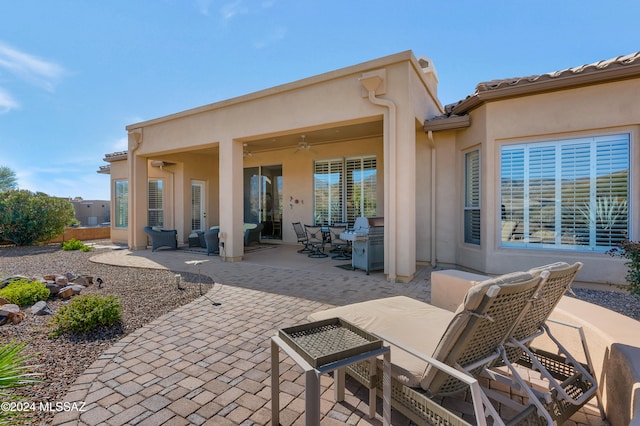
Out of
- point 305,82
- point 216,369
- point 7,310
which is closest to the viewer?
point 216,369

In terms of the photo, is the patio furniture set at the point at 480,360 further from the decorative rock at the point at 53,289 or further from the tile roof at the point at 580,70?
the decorative rock at the point at 53,289

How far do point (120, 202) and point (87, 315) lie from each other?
35.2 ft

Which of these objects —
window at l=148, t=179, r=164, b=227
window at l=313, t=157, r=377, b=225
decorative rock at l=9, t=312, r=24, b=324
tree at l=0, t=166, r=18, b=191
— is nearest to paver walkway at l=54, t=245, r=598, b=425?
decorative rock at l=9, t=312, r=24, b=324

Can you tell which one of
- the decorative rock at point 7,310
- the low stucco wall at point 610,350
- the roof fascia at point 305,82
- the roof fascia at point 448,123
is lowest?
the decorative rock at point 7,310

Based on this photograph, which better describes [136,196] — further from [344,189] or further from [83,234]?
[344,189]

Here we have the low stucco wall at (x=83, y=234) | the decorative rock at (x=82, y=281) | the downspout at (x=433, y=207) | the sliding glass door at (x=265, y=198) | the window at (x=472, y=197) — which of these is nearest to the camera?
the decorative rock at (x=82, y=281)

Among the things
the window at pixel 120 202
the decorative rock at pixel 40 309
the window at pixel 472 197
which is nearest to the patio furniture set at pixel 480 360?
the decorative rock at pixel 40 309

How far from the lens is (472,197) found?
258 inches

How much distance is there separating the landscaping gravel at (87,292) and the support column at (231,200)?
1.62m

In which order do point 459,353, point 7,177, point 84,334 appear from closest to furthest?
point 459,353, point 84,334, point 7,177

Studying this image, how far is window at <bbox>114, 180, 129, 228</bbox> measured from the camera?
476 inches

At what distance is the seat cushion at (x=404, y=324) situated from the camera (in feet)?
6.00

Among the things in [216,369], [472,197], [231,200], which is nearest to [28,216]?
[231,200]

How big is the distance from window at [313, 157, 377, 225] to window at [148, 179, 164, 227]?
260 inches
